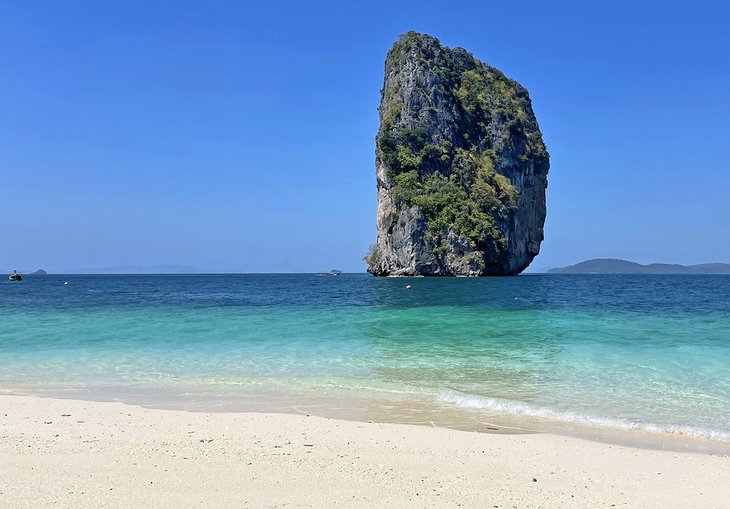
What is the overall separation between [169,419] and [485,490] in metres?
4.99

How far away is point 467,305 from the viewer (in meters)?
30.5

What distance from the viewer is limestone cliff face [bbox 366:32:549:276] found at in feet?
276

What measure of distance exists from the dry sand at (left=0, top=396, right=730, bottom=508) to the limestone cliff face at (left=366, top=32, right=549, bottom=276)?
76.1 metres

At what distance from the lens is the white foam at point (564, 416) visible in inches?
305

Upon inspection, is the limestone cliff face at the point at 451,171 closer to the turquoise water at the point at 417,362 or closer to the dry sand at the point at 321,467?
the turquoise water at the point at 417,362

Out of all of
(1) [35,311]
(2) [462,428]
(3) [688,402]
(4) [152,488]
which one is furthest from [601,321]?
(1) [35,311]

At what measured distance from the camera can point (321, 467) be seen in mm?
5867

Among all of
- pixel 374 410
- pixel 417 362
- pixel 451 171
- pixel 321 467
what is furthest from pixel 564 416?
pixel 451 171

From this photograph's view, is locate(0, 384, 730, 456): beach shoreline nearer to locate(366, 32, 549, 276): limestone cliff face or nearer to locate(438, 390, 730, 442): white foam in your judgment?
locate(438, 390, 730, 442): white foam

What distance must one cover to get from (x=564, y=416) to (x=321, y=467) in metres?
4.57

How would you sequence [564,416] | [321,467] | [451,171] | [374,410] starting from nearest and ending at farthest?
[321,467] < [564,416] < [374,410] < [451,171]

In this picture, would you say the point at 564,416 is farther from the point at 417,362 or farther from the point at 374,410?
the point at 417,362

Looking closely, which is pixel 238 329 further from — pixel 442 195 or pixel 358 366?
pixel 442 195

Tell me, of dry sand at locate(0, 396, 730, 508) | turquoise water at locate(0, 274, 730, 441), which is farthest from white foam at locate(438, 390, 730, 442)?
dry sand at locate(0, 396, 730, 508)
